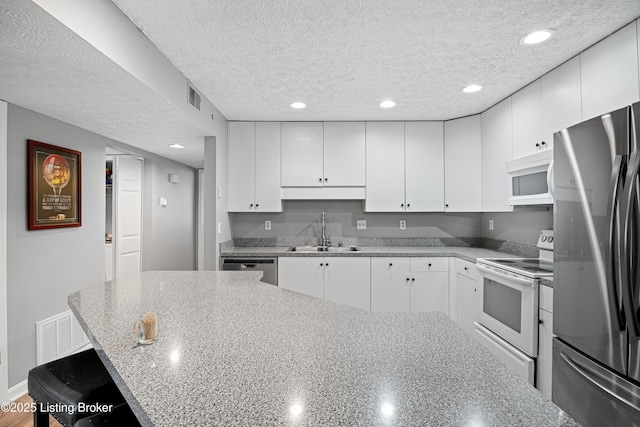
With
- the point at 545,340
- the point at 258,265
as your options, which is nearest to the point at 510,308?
the point at 545,340

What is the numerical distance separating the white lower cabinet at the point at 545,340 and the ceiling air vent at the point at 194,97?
Answer: 113 inches

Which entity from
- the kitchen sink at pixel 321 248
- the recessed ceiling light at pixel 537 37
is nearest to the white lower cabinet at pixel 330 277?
the kitchen sink at pixel 321 248

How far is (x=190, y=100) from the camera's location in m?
2.59

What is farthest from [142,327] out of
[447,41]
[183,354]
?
[447,41]

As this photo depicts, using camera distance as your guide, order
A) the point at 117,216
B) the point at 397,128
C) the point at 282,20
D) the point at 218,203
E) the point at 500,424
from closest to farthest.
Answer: the point at 500,424 < the point at 282,20 < the point at 218,203 < the point at 397,128 < the point at 117,216

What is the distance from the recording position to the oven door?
Answer: 210cm

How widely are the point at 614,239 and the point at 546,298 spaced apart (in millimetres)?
771

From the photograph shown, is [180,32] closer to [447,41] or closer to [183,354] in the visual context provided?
[447,41]

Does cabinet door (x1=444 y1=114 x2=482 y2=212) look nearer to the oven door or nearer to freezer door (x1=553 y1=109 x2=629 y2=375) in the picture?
the oven door

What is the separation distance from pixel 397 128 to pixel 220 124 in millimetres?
1932

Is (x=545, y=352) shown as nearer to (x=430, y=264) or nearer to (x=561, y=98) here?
(x=430, y=264)

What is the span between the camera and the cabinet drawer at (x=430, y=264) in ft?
10.9

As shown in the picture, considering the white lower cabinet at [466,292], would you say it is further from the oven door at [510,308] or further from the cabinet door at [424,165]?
the cabinet door at [424,165]

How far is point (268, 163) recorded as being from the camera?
3615 millimetres
